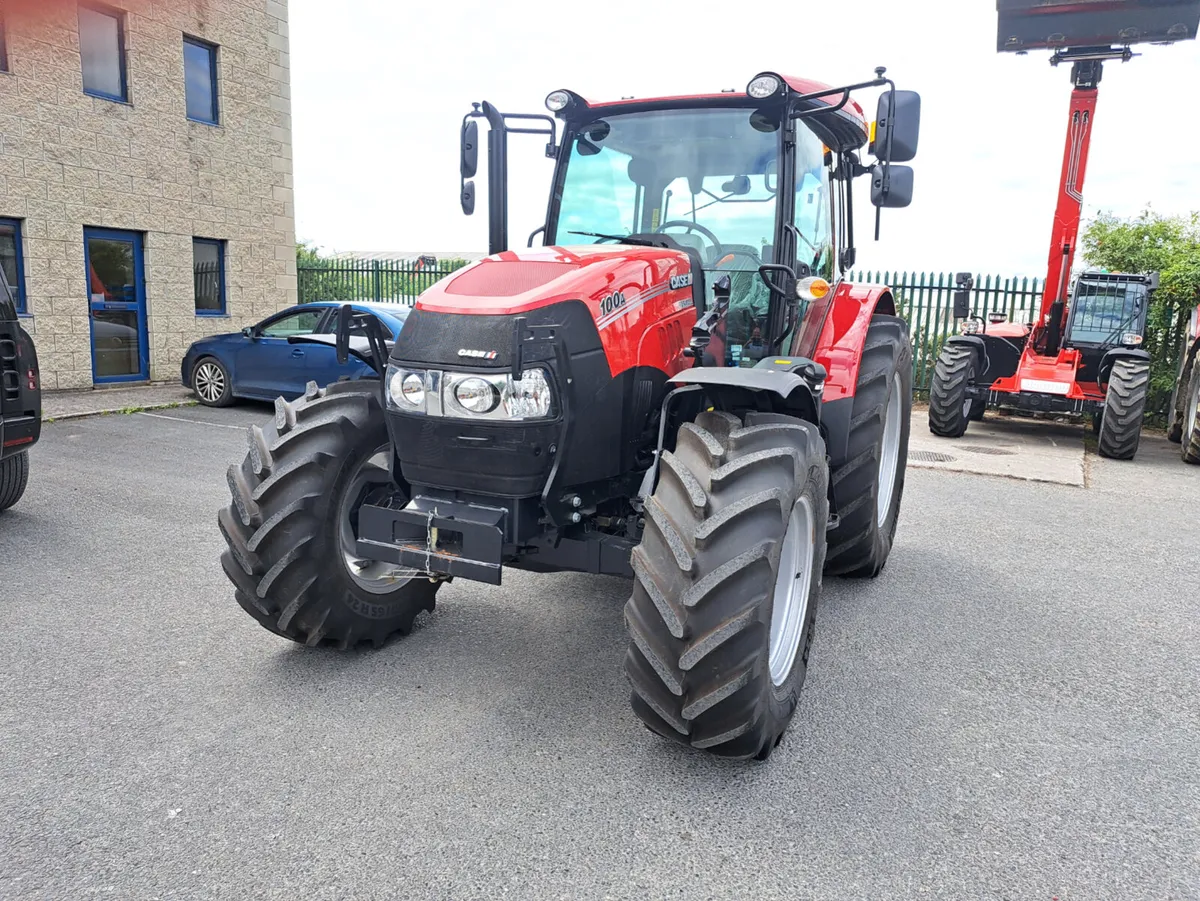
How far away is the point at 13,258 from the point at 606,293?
10755mm

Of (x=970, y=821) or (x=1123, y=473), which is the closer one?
(x=970, y=821)

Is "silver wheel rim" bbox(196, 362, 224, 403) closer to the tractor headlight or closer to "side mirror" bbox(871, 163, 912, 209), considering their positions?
the tractor headlight

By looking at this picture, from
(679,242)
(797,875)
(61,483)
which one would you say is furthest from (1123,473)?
(61,483)

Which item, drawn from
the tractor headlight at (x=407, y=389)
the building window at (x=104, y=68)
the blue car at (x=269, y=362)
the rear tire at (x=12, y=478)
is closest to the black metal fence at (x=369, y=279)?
the building window at (x=104, y=68)

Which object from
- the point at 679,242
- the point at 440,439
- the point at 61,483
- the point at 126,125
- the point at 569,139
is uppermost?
the point at 126,125

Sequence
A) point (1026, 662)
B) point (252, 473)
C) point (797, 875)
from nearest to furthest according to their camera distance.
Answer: point (797, 875) → point (252, 473) → point (1026, 662)

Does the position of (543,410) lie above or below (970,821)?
above

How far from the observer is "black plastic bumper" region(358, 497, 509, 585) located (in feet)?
10.1

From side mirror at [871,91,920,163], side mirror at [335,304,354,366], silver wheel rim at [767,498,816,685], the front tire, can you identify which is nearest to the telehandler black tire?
side mirror at [335,304,354,366]

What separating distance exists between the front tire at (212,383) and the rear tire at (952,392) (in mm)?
8574

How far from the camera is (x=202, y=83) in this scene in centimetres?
1309

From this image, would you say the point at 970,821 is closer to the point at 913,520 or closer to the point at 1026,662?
the point at 1026,662

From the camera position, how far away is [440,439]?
314cm

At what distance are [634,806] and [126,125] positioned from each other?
40.3 ft
